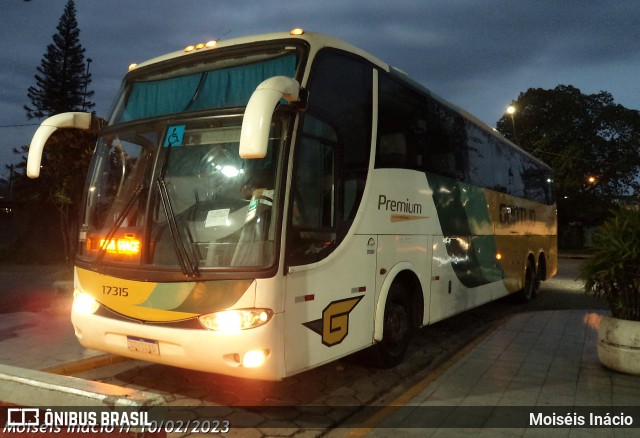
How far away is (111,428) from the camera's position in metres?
2.88

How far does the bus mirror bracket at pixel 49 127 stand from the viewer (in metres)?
5.36

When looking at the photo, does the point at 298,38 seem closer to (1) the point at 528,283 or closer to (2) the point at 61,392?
(2) the point at 61,392

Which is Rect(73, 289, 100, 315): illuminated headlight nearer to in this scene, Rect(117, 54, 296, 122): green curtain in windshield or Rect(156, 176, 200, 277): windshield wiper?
Rect(156, 176, 200, 277): windshield wiper

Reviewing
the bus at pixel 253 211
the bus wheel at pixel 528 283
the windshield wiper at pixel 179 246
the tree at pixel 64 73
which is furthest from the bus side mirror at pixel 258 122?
the tree at pixel 64 73

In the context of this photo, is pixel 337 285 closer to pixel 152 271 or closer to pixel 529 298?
pixel 152 271

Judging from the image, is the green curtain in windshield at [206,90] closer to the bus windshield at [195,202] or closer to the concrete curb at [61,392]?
the bus windshield at [195,202]

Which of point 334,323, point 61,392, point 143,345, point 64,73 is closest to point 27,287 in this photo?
point 143,345

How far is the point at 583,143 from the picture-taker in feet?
151

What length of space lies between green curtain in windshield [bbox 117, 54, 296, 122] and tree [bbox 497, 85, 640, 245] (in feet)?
138

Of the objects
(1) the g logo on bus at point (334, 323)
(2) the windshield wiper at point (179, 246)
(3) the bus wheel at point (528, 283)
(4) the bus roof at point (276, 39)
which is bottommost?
(3) the bus wheel at point (528, 283)

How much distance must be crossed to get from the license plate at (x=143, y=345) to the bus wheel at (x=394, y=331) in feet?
8.75

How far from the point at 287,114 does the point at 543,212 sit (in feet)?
36.6

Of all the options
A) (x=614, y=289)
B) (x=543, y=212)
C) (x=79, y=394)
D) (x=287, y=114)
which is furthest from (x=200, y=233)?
(x=543, y=212)

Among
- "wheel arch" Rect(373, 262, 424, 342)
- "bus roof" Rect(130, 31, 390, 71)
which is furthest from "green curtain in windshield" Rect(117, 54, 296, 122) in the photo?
"wheel arch" Rect(373, 262, 424, 342)
